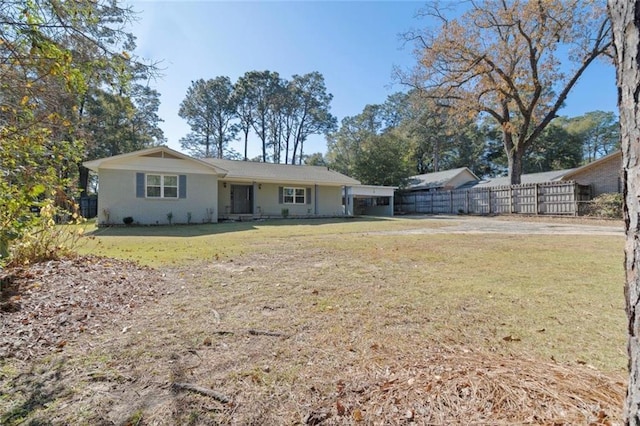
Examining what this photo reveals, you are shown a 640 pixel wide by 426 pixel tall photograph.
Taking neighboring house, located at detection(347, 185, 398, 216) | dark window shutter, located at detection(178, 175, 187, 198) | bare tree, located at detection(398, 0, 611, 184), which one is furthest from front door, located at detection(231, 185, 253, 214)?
bare tree, located at detection(398, 0, 611, 184)

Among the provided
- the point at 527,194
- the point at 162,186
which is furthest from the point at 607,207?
the point at 162,186

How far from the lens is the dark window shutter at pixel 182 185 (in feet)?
50.4

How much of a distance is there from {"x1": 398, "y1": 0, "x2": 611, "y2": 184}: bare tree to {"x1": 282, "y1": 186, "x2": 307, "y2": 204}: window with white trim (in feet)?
33.0

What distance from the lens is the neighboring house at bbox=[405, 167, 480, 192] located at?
29.0 m

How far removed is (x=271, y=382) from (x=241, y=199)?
17.9m

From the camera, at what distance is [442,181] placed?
95.2 feet

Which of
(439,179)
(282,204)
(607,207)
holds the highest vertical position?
(439,179)

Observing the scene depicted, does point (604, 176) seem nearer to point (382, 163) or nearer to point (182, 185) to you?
point (382, 163)

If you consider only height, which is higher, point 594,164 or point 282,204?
point 594,164

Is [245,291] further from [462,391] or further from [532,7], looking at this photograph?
[532,7]

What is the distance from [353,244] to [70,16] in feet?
21.8

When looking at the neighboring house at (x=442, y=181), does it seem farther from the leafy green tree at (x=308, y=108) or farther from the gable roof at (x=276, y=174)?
the leafy green tree at (x=308, y=108)

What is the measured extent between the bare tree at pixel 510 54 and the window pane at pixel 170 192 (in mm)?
15665

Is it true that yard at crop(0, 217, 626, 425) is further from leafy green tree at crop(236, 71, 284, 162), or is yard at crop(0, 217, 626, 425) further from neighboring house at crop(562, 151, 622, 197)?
leafy green tree at crop(236, 71, 284, 162)
